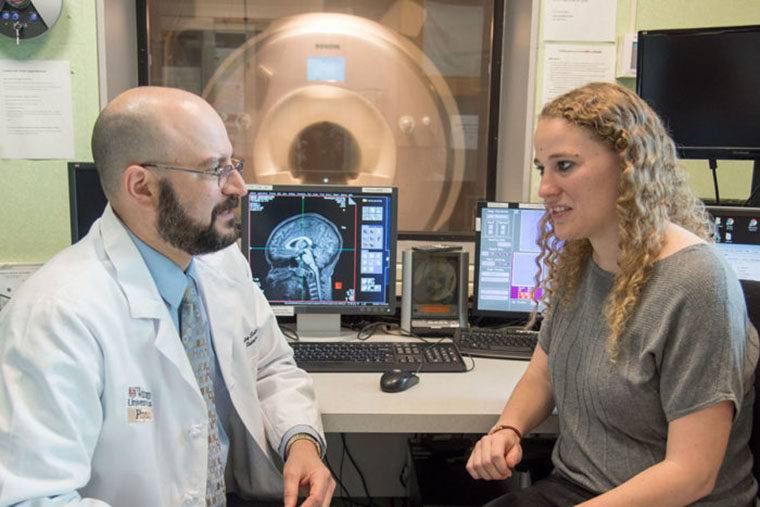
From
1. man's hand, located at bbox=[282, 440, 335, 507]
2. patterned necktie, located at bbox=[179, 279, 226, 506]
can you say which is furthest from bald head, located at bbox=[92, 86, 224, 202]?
man's hand, located at bbox=[282, 440, 335, 507]

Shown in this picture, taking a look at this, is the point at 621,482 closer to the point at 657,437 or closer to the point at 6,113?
the point at 657,437

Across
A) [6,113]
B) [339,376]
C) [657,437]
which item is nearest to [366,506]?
[339,376]

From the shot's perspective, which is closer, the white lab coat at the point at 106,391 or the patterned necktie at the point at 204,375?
the white lab coat at the point at 106,391

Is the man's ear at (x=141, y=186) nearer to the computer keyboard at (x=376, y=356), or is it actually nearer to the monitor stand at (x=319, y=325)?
the computer keyboard at (x=376, y=356)

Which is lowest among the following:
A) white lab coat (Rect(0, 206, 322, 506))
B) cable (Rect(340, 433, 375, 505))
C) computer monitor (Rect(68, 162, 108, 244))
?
cable (Rect(340, 433, 375, 505))

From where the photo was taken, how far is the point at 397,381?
4.89 feet

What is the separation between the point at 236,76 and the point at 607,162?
1.77 m

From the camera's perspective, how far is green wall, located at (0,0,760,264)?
202 centimetres

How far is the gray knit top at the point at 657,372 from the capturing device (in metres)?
1.03

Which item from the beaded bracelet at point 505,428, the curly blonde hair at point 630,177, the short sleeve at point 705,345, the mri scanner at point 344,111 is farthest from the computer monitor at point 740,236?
the mri scanner at point 344,111

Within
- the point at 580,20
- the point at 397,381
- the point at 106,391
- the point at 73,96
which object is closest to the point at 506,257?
the point at 397,381

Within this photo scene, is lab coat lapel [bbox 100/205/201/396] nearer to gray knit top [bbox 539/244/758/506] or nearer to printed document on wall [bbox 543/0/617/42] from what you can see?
A: gray knit top [bbox 539/244/758/506]

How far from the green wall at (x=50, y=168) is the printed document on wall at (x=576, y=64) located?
1.52m

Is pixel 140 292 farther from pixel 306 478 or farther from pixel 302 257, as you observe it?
pixel 302 257
